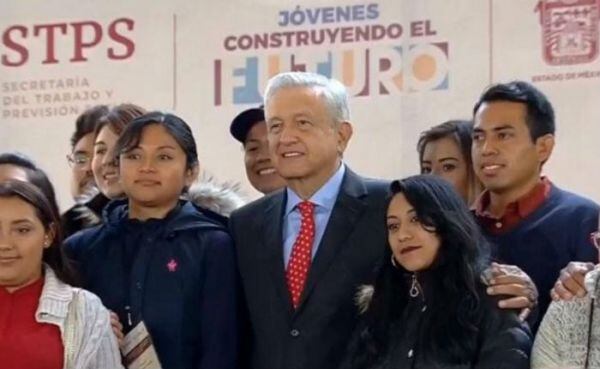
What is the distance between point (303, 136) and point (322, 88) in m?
0.13

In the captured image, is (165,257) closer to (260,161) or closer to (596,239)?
(260,161)

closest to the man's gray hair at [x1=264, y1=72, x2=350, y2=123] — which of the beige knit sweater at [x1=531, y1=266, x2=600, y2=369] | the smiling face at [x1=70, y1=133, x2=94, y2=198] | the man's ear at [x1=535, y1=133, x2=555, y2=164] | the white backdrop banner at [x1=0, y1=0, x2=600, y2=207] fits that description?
the man's ear at [x1=535, y1=133, x2=555, y2=164]

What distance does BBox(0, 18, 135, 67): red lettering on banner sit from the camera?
215 inches

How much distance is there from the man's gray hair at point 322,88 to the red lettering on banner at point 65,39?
197 centimetres

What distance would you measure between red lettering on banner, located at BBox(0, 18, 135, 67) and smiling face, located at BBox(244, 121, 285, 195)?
134cm

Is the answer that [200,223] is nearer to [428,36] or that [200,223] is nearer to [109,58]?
[428,36]

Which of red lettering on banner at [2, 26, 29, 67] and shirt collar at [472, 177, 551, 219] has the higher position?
red lettering on banner at [2, 26, 29, 67]

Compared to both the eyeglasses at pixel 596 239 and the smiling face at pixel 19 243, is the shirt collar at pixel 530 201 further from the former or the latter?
the smiling face at pixel 19 243

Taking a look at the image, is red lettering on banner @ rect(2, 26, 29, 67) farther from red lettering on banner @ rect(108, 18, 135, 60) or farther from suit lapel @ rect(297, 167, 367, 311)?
suit lapel @ rect(297, 167, 367, 311)

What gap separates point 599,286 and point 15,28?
3055 mm

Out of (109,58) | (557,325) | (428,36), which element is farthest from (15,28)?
(557,325)

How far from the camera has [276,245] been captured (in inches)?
138

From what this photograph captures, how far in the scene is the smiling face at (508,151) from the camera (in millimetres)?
3617

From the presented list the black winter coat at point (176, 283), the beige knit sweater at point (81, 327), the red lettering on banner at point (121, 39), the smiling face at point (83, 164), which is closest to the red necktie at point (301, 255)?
the black winter coat at point (176, 283)
